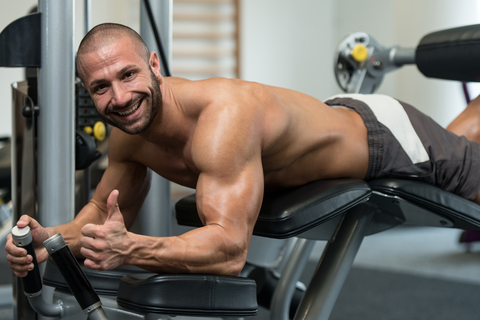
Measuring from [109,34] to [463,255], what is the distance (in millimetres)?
2816

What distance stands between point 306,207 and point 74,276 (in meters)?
0.44

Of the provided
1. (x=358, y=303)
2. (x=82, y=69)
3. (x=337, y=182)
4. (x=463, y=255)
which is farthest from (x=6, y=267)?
(x=463, y=255)

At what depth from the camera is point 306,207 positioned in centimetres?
90

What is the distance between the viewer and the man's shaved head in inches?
36.2

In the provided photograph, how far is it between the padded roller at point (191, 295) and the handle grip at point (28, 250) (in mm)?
186

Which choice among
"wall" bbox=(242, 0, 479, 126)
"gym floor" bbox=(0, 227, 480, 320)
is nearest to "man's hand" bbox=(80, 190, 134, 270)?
"gym floor" bbox=(0, 227, 480, 320)

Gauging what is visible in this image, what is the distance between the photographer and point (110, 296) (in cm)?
91

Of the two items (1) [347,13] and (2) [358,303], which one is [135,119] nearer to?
(2) [358,303]

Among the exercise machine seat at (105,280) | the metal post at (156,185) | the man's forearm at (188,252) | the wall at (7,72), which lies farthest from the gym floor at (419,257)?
the man's forearm at (188,252)

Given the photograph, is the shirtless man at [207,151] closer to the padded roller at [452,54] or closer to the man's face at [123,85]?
the man's face at [123,85]

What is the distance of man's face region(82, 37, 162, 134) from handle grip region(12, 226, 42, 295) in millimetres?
285

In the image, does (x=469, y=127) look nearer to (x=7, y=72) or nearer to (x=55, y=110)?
(x=55, y=110)

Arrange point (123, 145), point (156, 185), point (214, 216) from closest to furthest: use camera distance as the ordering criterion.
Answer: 1. point (214, 216)
2. point (123, 145)
3. point (156, 185)

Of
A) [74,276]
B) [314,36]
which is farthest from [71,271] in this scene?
[314,36]
